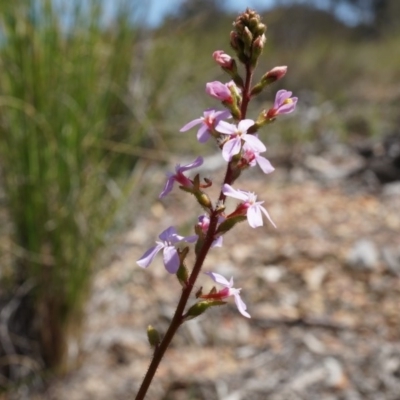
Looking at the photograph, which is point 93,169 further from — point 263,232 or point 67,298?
point 263,232

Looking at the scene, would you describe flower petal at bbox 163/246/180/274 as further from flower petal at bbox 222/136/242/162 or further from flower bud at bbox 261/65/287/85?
flower bud at bbox 261/65/287/85

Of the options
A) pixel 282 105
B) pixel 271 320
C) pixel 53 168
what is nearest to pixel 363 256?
pixel 271 320

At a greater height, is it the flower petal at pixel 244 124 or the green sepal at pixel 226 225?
the flower petal at pixel 244 124

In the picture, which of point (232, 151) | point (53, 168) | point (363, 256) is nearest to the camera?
point (232, 151)

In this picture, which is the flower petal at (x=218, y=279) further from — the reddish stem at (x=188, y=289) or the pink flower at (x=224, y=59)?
the pink flower at (x=224, y=59)

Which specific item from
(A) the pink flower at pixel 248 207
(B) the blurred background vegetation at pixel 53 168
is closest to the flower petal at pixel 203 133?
(A) the pink flower at pixel 248 207

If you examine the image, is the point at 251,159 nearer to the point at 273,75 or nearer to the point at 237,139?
the point at 237,139
